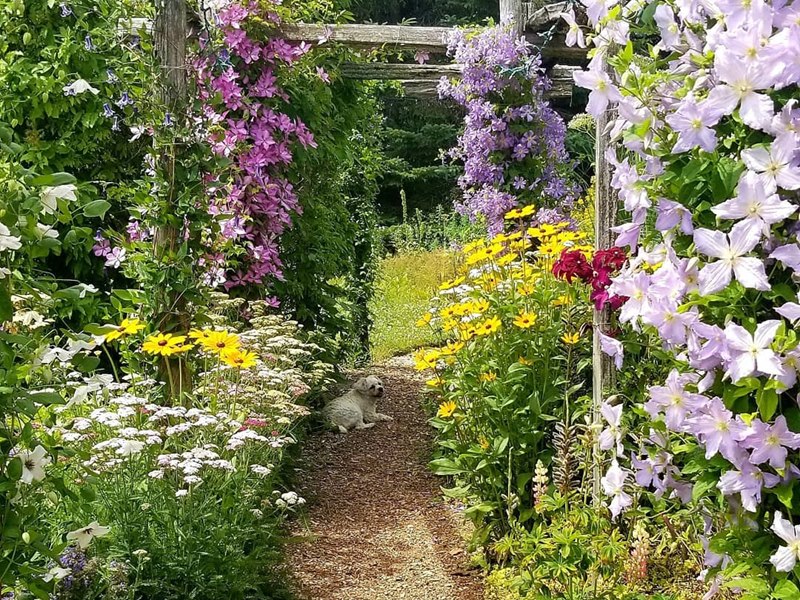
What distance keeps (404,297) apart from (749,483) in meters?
8.22

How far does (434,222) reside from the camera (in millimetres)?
12641

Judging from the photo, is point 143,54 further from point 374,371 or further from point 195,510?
point 374,371

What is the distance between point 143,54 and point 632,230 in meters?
2.63

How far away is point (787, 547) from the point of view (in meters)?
1.40

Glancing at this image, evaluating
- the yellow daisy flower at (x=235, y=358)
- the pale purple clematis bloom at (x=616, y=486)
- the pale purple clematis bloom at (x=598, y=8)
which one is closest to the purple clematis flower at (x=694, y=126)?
the pale purple clematis bloom at (x=598, y=8)

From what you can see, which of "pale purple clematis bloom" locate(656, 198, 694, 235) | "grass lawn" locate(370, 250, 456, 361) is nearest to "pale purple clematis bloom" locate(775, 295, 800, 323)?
"pale purple clematis bloom" locate(656, 198, 694, 235)

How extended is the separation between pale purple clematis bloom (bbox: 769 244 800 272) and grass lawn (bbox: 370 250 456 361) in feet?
21.4

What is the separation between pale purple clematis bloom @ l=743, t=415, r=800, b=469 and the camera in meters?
1.37

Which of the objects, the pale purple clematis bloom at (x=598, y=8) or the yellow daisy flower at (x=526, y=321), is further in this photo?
the yellow daisy flower at (x=526, y=321)

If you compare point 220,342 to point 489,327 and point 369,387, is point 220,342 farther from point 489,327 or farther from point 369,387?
point 369,387

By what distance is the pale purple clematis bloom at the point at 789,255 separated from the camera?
52.5 inches

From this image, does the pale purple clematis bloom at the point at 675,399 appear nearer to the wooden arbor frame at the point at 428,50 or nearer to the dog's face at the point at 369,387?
the wooden arbor frame at the point at 428,50

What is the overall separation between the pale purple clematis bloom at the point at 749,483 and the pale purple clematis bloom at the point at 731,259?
0.32 m

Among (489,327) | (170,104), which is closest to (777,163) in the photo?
(489,327)
